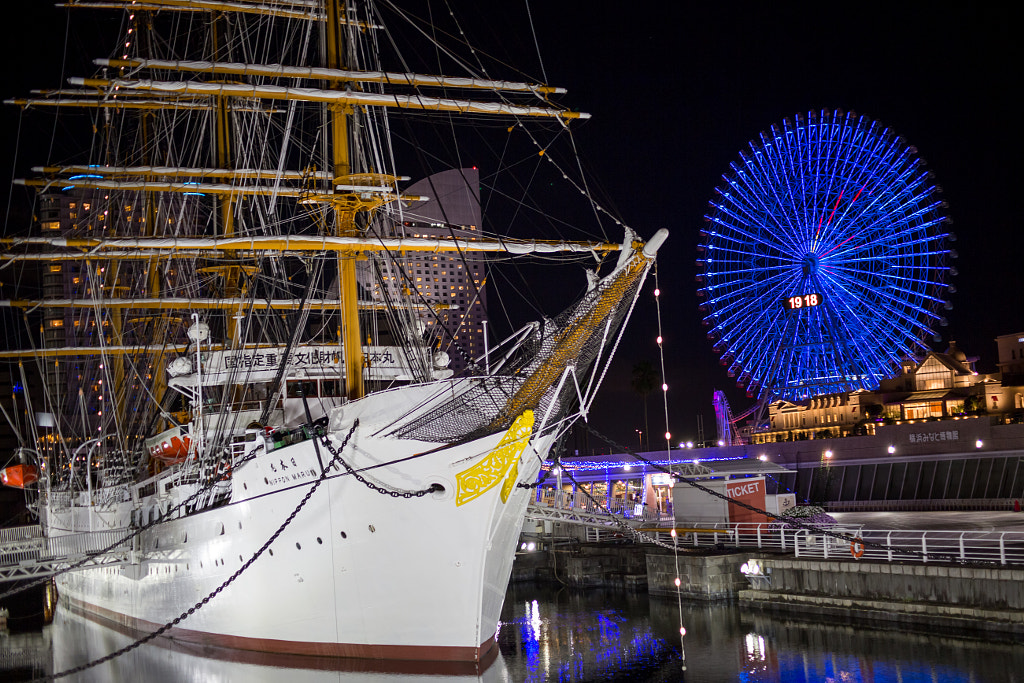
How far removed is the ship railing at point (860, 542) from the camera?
24172mm

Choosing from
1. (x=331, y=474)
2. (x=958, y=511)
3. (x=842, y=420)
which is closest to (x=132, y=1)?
(x=331, y=474)

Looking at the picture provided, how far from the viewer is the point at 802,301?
54.9 metres

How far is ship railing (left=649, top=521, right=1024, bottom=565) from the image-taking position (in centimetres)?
2417

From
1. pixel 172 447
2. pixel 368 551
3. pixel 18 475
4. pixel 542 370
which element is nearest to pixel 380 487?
pixel 368 551

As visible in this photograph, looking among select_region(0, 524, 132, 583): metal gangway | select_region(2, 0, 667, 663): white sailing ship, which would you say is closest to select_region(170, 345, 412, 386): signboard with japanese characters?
select_region(2, 0, 667, 663): white sailing ship

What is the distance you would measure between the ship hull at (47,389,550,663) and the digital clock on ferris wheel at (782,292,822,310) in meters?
34.9

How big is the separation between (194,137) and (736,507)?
27965 millimetres

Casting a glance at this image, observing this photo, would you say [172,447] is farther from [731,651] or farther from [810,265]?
[810,265]

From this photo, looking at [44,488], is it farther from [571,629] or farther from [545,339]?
[545,339]

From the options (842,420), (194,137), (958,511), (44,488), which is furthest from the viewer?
(842,420)

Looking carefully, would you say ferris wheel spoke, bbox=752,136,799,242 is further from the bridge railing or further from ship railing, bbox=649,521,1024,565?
ship railing, bbox=649,521,1024,565

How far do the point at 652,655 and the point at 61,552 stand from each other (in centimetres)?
2010

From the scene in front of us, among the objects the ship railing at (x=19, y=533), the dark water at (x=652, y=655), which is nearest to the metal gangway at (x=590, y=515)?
→ the dark water at (x=652, y=655)

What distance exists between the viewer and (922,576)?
78.6 ft
